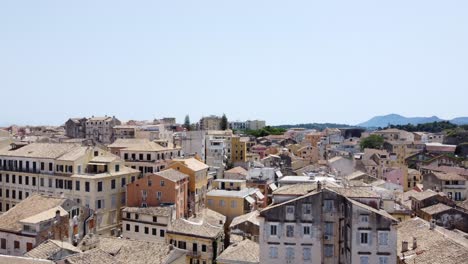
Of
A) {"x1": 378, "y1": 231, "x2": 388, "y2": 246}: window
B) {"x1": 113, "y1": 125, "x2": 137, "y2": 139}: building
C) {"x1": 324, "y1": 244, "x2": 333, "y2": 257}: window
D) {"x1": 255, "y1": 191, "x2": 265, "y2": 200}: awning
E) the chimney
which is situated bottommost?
the chimney

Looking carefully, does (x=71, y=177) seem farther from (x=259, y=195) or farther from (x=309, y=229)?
(x=309, y=229)

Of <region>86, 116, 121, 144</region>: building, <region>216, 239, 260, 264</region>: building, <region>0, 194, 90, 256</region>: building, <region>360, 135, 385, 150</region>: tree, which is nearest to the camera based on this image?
<region>0, 194, 90, 256</region>: building

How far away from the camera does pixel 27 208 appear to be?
44344 mm

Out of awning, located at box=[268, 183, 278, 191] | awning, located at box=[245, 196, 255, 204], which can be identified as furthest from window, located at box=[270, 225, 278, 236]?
awning, located at box=[268, 183, 278, 191]

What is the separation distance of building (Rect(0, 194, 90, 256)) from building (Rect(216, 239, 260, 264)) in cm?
1395

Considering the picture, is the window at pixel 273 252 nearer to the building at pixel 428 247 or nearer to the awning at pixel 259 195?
the building at pixel 428 247

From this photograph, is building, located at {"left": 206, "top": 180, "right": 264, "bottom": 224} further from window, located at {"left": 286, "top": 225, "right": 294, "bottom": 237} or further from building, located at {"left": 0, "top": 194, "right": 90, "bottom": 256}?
window, located at {"left": 286, "top": 225, "right": 294, "bottom": 237}

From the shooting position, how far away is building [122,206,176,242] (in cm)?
4841

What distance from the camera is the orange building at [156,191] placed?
53.1 meters

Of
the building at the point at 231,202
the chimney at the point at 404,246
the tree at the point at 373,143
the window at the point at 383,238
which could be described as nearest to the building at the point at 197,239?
the building at the point at 231,202

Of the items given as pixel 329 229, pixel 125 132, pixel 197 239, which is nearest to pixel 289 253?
pixel 329 229

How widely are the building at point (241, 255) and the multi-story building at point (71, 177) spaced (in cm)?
1669

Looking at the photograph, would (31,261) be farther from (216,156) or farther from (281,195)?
(216,156)

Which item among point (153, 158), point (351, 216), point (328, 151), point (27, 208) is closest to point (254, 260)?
point (351, 216)
